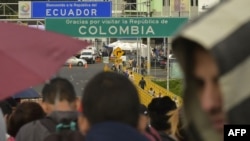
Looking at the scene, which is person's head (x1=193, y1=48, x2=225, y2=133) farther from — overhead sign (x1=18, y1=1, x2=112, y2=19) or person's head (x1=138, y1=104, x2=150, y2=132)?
overhead sign (x1=18, y1=1, x2=112, y2=19)

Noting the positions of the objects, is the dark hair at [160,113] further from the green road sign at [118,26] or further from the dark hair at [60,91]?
the green road sign at [118,26]

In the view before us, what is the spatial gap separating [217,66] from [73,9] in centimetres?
2528

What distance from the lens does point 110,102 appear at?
7.52ft

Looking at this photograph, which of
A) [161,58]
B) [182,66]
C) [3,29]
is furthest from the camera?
[161,58]

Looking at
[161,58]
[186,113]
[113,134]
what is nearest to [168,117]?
[113,134]

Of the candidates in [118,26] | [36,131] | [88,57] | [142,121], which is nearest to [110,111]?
[142,121]

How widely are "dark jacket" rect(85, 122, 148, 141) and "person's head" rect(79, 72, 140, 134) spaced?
0.9 inches

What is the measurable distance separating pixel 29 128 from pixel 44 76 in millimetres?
390

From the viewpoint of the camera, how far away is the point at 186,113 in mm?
1209

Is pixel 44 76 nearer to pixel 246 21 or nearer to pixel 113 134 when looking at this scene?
pixel 113 134

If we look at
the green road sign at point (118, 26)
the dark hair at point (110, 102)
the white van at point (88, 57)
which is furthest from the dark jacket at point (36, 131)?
the white van at point (88, 57)

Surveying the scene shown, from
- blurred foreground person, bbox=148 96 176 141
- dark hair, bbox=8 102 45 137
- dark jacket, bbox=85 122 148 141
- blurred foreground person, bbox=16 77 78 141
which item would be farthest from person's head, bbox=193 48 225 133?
dark hair, bbox=8 102 45 137

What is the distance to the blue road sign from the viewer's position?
85.0ft

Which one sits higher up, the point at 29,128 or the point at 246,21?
the point at 246,21
